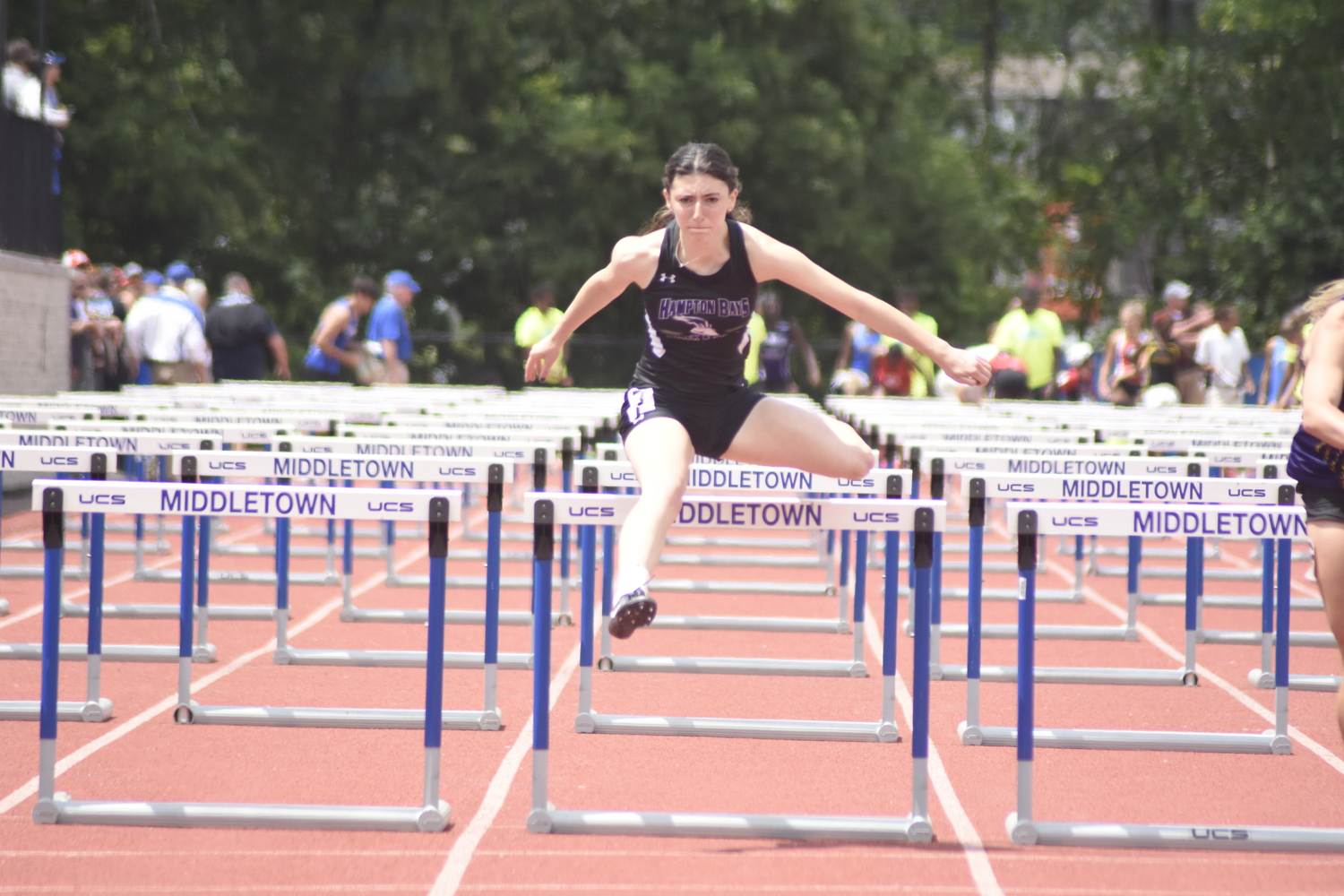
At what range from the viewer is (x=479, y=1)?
28.4m

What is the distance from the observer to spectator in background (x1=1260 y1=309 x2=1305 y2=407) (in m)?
15.0

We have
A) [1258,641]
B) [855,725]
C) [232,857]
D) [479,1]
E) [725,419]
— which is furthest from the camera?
[479,1]

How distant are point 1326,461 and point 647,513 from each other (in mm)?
1955

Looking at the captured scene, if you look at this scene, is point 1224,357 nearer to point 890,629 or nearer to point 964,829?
point 890,629

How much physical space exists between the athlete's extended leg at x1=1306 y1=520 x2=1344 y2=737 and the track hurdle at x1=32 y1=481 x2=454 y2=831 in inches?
98.4

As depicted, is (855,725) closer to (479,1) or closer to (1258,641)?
(1258,641)

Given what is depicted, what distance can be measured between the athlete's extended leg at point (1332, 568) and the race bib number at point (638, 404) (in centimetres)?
212

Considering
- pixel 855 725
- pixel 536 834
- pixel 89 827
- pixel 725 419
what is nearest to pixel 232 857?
pixel 89 827

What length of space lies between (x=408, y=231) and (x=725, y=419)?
25.6 meters

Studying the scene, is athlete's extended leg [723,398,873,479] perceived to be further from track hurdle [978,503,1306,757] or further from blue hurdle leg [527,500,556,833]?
blue hurdle leg [527,500,556,833]

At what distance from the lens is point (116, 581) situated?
32.2ft

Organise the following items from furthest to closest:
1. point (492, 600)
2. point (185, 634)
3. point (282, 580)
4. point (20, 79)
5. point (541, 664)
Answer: point (20, 79)
point (282, 580)
point (185, 634)
point (492, 600)
point (541, 664)

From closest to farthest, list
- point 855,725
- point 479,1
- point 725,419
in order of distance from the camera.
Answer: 1. point 725,419
2. point 855,725
3. point 479,1

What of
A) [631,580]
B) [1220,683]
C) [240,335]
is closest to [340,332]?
[240,335]
